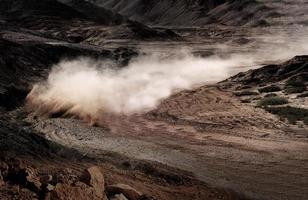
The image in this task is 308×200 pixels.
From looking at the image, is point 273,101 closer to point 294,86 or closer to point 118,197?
point 294,86

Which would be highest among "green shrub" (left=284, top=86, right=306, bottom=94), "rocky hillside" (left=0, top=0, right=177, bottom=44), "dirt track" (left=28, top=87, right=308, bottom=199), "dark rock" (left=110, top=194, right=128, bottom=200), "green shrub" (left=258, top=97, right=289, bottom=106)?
"rocky hillside" (left=0, top=0, right=177, bottom=44)

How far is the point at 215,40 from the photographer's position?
236 feet

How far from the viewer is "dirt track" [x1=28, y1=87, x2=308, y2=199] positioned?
57.0 feet

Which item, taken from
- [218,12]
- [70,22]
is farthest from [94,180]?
[218,12]

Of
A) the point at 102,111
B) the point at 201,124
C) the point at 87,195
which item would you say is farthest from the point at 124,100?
the point at 87,195

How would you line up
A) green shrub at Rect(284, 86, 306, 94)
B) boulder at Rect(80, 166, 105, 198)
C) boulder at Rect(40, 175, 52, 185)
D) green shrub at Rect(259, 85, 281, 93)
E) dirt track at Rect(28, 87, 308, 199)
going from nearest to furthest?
1. boulder at Rect(40, 175, 52, 185)
2. boulder at Rect(80, 166, 105, 198)
3. dirt track at Rect(28, 87, 308, 199)
4. green shrub at Rect(284, 86, 306, 94)
5. green shrub at Rect(259, 85, 281, 93)

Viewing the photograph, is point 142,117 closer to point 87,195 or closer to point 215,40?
point 87,195

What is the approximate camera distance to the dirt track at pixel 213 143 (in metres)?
17.4

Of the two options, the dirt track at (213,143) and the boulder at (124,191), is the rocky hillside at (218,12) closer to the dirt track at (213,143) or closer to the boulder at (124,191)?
the dirt track at (213,143)

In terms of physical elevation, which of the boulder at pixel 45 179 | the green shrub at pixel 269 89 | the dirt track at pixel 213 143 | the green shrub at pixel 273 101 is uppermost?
the boulder at pixel 45 179

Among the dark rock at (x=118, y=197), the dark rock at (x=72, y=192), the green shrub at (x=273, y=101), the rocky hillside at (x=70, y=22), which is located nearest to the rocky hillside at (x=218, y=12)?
the rocky hillside at (x=70, y=22)

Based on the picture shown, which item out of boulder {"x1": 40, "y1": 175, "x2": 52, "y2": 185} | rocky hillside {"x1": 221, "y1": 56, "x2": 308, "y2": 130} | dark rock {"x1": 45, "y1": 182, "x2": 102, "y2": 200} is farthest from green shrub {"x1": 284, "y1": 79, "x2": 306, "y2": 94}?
boulder {"x1": 40, "y1": 175, "x2": 52, "y2": 185}

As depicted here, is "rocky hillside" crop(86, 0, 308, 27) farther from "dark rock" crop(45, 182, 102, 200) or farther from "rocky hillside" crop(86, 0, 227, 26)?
"dark rock" crop(45, 182, 102, 200)

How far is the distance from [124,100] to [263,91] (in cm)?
855
